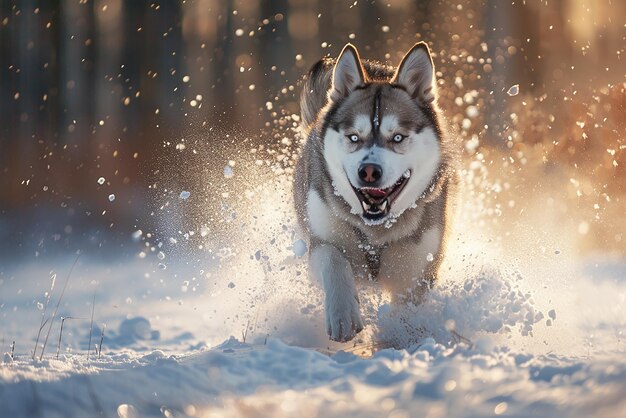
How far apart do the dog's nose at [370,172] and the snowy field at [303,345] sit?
809 mm

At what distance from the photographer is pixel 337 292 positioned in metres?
3.48

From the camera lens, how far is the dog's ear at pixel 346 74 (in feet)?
12.9

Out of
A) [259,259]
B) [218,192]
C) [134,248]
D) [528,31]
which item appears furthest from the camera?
[528,31]

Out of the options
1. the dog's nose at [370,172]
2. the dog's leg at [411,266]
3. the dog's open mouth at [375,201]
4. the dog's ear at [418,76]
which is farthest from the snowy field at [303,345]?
the dog's ear at [418,76]

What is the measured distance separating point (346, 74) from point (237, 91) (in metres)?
8.75

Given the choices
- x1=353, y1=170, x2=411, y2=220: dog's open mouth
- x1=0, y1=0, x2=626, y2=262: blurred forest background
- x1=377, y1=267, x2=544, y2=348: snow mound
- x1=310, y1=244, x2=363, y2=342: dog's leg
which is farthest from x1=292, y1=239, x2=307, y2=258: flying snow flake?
x1=0, y1=0, x2=626, y2=262: blurred forest background

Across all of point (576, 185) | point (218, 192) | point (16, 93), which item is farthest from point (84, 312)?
point (16, 93)

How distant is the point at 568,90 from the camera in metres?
9.77

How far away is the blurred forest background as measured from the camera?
8672 millimetres

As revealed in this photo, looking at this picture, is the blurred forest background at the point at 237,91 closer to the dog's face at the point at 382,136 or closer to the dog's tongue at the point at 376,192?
the dog's face at the point at 382,136

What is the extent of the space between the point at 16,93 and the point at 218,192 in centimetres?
763

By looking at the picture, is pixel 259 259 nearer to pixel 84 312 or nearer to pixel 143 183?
pixel 84 312

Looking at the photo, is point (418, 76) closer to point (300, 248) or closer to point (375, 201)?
point (375, 201)

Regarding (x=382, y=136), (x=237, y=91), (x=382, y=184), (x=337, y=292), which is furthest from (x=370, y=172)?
(x=237, y=91)
